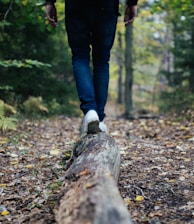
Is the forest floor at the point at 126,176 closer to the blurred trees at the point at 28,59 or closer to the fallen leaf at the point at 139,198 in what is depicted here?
the fallen leaf at the point at 139,198

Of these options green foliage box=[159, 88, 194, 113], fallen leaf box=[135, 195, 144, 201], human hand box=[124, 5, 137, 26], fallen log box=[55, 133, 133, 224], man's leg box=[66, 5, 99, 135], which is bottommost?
fallen leaf box=[135, 195, 144, 201]

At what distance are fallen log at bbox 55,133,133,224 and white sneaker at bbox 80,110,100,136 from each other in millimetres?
285

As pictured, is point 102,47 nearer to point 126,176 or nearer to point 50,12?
point 50,12

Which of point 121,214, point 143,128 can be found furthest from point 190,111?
point 121,214

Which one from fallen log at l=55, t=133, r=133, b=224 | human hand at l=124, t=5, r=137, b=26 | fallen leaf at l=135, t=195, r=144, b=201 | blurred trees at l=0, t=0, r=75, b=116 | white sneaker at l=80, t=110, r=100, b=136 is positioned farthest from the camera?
blurred trees at l=0, t=0, r=75, b=116

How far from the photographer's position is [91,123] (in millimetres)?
3102

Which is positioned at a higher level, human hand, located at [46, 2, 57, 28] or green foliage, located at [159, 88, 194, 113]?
human hand, located at [46, 2, 57, 28]

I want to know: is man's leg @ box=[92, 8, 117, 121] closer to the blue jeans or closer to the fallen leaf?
the blue jeans

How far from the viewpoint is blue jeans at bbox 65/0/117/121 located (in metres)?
3.15

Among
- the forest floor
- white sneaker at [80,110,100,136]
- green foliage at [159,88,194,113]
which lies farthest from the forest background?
white sneaker at [80,110,100,136]

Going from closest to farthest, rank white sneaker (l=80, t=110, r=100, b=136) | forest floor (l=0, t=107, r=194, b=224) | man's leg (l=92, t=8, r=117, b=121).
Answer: forest floor (l=0, t=107, r=194, b=224), white sneaker (l=80, t=110, r=100, b=136), man's leg (l=92, t=8, r=117, b=121)

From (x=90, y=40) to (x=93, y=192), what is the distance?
6.28 feet

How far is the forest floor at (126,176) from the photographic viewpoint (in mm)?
2330

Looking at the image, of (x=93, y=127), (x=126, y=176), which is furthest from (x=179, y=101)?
(x=126, y=176)
